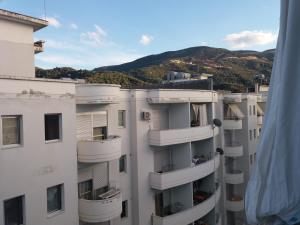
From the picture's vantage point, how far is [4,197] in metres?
9.81

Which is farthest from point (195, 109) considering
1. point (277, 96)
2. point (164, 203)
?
point (277, 96)

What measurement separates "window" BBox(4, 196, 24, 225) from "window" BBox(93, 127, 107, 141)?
194 inches

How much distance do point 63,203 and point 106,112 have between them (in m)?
4.99

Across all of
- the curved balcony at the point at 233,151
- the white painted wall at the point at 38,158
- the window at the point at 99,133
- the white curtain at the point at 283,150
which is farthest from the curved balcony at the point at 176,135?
the white curtain at the point at 283,150

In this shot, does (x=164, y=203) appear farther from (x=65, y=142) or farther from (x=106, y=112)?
(x=65, y=142)

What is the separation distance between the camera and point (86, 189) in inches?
571

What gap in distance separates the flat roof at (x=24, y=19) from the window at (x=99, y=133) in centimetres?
541

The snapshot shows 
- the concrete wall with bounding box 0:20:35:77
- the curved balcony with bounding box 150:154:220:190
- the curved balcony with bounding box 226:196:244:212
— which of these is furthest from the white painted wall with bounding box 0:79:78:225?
the curved balcony with bounding box 226:196:244:212

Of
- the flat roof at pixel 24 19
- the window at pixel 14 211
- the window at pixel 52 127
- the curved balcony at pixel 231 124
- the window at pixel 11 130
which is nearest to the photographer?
the window at pixel 11 130

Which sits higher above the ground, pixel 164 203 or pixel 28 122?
pixel 28 122

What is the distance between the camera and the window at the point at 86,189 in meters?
14.2

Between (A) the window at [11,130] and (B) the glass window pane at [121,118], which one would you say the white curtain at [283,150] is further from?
(B) the glass window pane at [121,118]

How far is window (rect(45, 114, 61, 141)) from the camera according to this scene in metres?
11.4

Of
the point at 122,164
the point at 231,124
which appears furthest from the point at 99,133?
the point at 231,124
